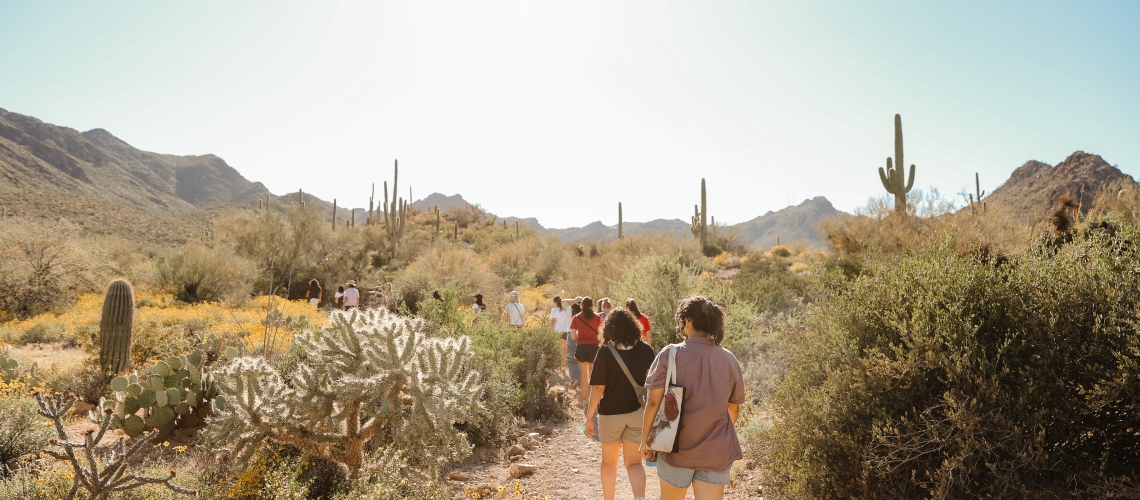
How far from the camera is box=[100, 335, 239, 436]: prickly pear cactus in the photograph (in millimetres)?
5809

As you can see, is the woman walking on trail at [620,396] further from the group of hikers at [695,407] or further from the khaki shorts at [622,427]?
the group of hikers at [695,407]

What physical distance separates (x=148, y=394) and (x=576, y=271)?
13.9m

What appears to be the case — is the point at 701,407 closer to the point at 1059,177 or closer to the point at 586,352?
the point at 586,352

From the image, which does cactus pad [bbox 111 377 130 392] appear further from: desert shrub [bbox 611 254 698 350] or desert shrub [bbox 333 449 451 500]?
desert shrub [bbox 611 254 698 350]

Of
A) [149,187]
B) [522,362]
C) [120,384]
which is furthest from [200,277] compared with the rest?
[149,187]

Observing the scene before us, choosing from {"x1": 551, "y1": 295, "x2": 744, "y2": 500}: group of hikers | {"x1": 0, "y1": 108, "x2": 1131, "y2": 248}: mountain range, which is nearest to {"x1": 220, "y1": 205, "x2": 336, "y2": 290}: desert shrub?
{"x1": 0, "y1": 108, "x2": 1131, "y2": 248}: mountain range

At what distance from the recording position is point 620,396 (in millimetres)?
3957

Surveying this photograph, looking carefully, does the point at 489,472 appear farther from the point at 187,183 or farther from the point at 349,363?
the point at 187,183

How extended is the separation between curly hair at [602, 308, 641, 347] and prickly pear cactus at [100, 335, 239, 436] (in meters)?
4.96

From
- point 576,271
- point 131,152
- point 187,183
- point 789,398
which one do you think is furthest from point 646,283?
point 131,152

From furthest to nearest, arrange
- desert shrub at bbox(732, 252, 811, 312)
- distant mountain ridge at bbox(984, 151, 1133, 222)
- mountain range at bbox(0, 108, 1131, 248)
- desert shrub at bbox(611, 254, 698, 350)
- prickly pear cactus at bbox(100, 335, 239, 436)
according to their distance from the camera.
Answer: mountain range at bbox(0, 108, 1131, 248) < distant mountain ridge at bbox(984, 151, 1133, 222) < desert shrub at bbox(732, 252, 811, 312) < desert shrub at bbox(611, 254, 698, 350) < prickly pear cactus at bbox(100, 335, 239, 436)

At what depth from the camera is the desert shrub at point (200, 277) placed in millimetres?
18203

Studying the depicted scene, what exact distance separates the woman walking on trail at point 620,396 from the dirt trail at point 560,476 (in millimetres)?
916

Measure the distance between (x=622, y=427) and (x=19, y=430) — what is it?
227 inches
